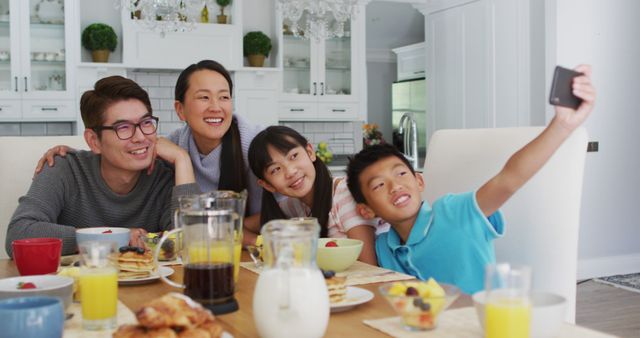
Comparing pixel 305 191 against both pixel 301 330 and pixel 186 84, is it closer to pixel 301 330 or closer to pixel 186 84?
pixel 186 84

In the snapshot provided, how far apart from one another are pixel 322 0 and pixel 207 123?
96.8 inches

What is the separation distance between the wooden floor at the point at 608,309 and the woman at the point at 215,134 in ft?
7.20

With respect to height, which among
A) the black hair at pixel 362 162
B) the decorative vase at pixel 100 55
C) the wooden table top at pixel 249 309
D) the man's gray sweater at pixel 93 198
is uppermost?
the decorative vase at pixel 100 55

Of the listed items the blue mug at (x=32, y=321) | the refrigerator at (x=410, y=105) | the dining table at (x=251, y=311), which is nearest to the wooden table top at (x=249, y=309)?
the dining table at (x=251, y=311)

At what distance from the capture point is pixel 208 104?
230 centimetres

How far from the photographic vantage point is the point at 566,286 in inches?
70.5

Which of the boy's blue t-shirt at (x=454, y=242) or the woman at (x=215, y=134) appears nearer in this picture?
the boy's blue t-shirt at (x=454, y=242)

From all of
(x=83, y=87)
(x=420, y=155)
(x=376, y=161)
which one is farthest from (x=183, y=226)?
(x=420, y=155)

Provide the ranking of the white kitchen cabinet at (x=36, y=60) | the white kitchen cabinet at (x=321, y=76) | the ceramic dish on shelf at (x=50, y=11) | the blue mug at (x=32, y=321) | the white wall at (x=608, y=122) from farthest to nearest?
the white kitchen cabinet at (x=321, y=76) < the ceramic dish on shelf at (x=50, y=11) < the white kitchen cabinet at (x=36, y=60) < the white wall at (x=608, y=122) < the blue mug at (x=32, y=321)

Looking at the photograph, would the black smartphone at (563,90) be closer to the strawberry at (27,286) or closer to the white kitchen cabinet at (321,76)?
the strawberry at (27,286)

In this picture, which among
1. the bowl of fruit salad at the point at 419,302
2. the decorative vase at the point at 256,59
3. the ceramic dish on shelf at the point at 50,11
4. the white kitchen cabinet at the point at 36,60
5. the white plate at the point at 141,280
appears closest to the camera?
the bowl of fruit salad at the point at 419,302

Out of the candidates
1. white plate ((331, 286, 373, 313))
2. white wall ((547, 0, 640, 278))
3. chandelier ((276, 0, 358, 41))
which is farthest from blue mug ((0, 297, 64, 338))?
white wall ((547, 0, 640, 278))

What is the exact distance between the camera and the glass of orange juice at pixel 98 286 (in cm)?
113

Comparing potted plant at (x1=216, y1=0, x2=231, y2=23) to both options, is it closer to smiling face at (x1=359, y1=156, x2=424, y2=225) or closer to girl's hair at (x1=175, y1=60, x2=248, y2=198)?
girl's hair at (x1=175, y1=60, x2=248, y2=198)
